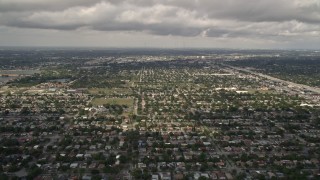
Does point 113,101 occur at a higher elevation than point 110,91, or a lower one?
lower

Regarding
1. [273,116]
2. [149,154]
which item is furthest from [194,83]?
[149,154]

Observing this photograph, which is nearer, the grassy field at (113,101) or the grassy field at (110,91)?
the grassy field at (113,101)

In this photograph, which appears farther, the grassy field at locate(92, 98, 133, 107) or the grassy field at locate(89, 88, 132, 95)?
the grassy field at locate(89, 88, 132, 95)

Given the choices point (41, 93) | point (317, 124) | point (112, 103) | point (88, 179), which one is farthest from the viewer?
point (41, 93)

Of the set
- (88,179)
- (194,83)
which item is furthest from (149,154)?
(194,83)

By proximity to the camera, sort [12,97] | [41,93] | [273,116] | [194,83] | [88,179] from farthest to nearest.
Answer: [194,83], [41,93], [12,97], [273,116], [88,179]

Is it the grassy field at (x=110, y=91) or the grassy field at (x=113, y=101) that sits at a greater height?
the grassy field at (x=110, y=91)

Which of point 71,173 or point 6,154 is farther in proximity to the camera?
point 6,154

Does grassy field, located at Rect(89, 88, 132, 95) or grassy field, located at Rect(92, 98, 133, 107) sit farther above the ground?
grassy field, located at Rect(89, 88, 132, 95)

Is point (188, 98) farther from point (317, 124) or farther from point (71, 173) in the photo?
point (71, 173)

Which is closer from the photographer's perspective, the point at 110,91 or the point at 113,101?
the point at 113,101
